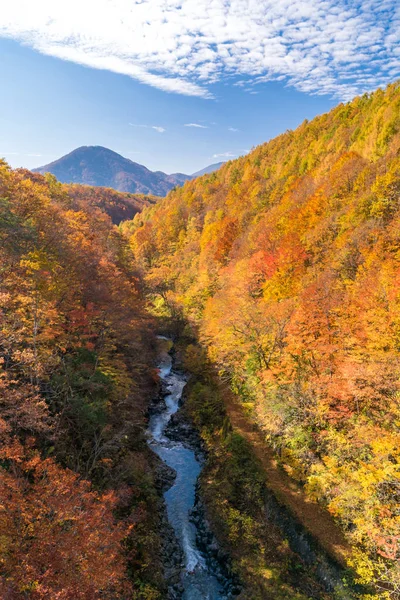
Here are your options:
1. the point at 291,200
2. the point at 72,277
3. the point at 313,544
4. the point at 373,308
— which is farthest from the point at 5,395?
the point at 291,200

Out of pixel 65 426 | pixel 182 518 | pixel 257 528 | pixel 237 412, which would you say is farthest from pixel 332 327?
pixel 65 426

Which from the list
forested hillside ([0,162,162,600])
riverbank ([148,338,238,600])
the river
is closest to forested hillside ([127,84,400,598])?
riverbank ([148,338,238,600])

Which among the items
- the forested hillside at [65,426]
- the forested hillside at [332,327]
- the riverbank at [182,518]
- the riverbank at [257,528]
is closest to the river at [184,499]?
the riverbank at [182,518]

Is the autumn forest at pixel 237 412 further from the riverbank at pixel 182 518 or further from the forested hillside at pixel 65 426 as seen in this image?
the riverbank at pixel 182 518

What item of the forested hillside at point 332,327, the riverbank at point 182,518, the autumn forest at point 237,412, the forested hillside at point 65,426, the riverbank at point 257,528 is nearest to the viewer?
the forested hillside at point 65,426

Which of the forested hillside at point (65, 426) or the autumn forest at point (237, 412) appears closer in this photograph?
the forested hillside at point (65, 426)

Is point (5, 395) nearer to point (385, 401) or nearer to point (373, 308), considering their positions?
point (385, 401)
